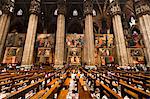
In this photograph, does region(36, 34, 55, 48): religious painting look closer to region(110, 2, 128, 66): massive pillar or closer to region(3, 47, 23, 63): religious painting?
region(3, 47, 23, 63): religious painting

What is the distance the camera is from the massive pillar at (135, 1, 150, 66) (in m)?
16.4

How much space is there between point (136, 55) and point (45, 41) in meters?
13.1

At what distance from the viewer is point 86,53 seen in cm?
1709

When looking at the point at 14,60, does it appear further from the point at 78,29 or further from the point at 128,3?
the point at 128,3

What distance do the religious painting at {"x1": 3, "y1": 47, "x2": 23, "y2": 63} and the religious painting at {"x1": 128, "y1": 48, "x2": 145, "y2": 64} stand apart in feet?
51.0

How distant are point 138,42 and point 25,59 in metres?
16.3

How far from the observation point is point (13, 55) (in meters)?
17.6

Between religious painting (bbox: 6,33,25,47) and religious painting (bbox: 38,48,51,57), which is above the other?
religious painting (bbox: 6,33,25,47)

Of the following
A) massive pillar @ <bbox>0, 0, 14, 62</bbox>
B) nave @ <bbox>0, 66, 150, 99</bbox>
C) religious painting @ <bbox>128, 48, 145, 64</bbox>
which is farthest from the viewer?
massive pillar @ <bbox>0, 0, 14, 62</bbox>

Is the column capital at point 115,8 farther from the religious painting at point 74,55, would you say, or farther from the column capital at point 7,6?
the column capital at point 7,6

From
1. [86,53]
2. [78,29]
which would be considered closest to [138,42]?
[86,53]

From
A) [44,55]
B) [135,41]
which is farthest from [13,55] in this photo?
[135,41]

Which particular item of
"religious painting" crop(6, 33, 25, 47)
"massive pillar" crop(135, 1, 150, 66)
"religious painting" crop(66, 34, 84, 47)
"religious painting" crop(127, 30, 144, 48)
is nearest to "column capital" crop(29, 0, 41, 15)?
"religious painting" crop(6, 33, 25, 47)

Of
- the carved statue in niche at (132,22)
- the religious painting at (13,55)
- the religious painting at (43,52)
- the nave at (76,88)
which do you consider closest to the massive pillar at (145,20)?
the carved statue in niche at (132,22)
